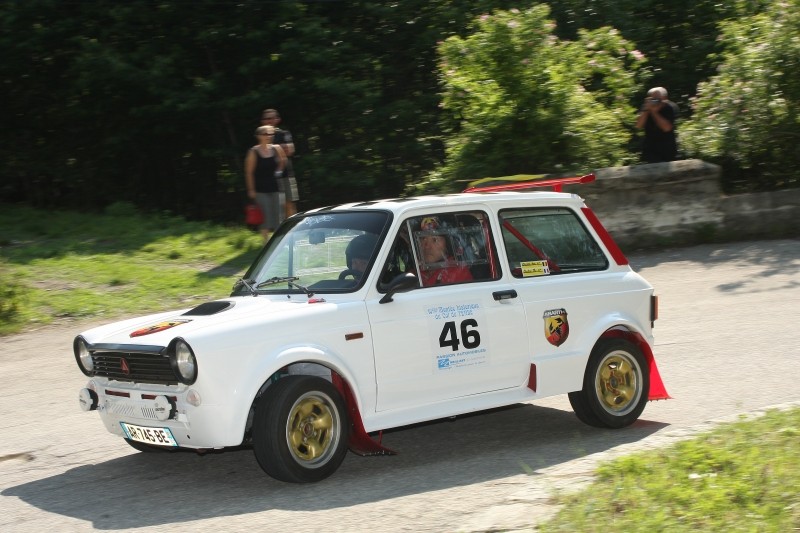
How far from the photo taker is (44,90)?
2081cm

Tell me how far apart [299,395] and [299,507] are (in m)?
0.69

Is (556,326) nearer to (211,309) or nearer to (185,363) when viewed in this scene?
(211,309)

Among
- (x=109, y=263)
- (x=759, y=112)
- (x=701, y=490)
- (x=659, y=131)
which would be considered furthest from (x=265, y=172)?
(x=701, y=490)

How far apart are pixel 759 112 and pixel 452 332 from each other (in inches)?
432

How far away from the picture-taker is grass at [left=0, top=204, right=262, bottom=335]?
1302 centimetres

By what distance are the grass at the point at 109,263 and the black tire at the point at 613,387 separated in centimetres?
638

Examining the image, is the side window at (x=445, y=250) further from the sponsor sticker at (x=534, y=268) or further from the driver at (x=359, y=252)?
the sponsor sticker at (x=534, y=268)

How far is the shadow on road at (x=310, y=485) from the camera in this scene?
640cm

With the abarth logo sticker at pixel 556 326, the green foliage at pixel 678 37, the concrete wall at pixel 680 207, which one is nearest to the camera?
the abarth logo sticker at pixel 556 326

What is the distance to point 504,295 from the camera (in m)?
7.64

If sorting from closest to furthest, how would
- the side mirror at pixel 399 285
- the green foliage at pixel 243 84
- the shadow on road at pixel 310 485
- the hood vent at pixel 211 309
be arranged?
the shadow on road at pixel 310 485
the side mirror at pixel 399 285
the hood vent at pixel 211 309
the green foliage at pixel 243 84

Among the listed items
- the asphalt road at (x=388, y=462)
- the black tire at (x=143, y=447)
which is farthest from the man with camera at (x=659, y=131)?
the black tire at (x=143, y=447)

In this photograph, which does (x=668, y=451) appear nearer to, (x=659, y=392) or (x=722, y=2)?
(x=659, y=392)

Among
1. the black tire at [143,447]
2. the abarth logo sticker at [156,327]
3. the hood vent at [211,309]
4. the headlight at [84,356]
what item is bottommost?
the black tire at [143,447]
